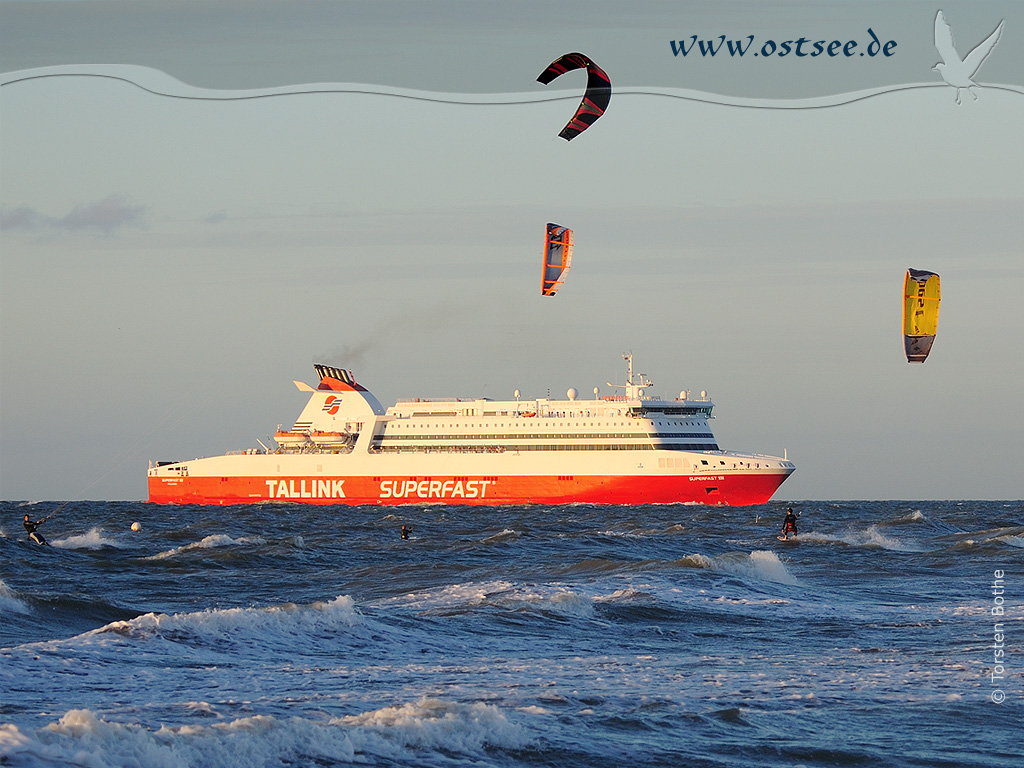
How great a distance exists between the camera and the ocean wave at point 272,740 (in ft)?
22.0

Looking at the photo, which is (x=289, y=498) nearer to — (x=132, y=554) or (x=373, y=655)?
(x=132, y=554)

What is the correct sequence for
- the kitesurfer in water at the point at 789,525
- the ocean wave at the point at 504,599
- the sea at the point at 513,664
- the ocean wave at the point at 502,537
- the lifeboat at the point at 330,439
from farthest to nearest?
the lifeboat at the point at 330,439
the kitesurfer in water at the point at 789,525
the ocean wave at the point at 502,537
the ocean wave at the point at 504,599
the sea at the point at 513,664

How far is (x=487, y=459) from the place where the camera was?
55906mm

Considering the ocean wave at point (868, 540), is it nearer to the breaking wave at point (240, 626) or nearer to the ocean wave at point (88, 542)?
the ocean wave at point (88, 542)

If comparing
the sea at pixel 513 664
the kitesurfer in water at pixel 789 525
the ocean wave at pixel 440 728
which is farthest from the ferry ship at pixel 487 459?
the ocean wave at pixel 440 728

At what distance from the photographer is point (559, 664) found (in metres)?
10.9

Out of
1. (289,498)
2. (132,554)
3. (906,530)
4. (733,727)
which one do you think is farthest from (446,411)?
(733,727)

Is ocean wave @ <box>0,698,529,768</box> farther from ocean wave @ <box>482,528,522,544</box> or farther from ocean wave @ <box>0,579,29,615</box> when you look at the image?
ocean wave @ <box>482,528,522,544</box>

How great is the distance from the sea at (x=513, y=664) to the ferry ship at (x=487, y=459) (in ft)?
101

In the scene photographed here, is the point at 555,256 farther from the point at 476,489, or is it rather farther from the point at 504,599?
the point at 504,599

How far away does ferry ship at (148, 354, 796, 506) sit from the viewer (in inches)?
2111

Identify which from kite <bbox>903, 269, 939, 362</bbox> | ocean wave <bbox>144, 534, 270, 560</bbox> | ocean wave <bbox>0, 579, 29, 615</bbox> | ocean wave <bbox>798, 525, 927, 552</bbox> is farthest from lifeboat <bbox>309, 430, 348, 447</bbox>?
ocean wave <bbox>0, 579, 29, 615</bbox>

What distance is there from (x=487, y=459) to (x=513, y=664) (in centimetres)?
4514

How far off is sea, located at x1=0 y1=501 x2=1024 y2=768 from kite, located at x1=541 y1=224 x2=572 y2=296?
1516 cm
